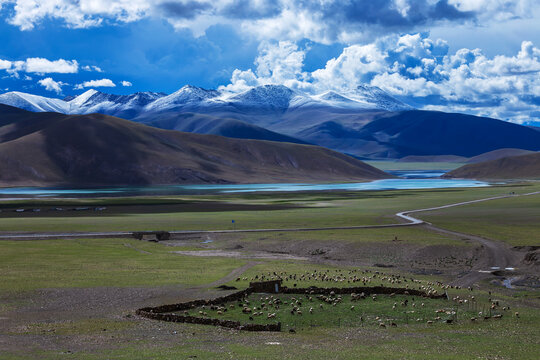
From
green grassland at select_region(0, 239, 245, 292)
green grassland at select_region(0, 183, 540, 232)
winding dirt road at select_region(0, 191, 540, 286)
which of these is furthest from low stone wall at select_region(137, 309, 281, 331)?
green grassland at select_region(0, 183, 540, 232)

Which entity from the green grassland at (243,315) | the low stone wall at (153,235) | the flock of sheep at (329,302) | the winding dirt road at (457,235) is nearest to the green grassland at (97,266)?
the green grassland at (243,315)

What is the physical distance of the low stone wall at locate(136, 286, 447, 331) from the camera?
2998cm

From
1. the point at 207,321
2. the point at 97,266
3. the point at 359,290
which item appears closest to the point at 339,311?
the point at 359,290

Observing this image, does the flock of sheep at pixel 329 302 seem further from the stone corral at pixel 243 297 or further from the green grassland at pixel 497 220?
the green grassland at pixel 497 220

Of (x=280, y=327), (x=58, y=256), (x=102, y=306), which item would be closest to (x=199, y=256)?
(x=58, y=256)

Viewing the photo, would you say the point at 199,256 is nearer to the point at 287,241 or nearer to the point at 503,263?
the point at 287,241

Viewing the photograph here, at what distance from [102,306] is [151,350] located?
11.2 m

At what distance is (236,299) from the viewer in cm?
3694

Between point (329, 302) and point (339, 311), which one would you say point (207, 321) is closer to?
point (339, 311)

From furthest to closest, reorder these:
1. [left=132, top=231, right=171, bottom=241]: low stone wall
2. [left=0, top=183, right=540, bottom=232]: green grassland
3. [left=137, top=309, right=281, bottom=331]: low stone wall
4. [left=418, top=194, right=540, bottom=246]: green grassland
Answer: [left=0, top=183, right=540, bottom=232]: green grassland < [left=132, top=231, right=171, bottom=241]: low stone wall < [left=418, top=194, right=540, bottom=246]: green grassland < [left=137, top=309, right=281, bottom=331]: low stone wall

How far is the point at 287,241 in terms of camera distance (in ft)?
237

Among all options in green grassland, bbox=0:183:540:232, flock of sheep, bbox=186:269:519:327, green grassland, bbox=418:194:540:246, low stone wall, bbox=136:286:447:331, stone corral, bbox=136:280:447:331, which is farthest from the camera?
green grassland, bbox=0:183:540:232

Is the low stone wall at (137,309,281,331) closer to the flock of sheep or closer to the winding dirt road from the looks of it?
the flock of sheep

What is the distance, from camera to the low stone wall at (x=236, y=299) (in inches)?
1180
